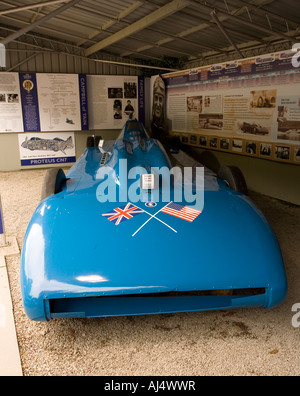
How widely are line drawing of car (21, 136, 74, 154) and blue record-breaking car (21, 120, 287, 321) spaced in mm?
5678

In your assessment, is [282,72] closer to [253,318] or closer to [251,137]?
[251,137]

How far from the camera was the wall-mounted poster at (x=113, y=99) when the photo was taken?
811 cm

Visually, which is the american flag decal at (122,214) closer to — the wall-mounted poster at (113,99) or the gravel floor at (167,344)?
the gravel floor at (167,344)

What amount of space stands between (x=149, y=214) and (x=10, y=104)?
6370 mm

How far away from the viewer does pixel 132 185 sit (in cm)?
273

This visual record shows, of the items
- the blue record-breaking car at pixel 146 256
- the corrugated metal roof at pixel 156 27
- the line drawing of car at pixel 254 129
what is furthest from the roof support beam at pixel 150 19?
the blue record-breaking car at pixel 146 256

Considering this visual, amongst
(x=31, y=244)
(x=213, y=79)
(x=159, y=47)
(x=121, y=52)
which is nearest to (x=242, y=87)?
(x=213, y=79)

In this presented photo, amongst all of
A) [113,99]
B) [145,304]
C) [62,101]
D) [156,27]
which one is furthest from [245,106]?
[145,304]

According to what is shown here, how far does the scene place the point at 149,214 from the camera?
2.29 m

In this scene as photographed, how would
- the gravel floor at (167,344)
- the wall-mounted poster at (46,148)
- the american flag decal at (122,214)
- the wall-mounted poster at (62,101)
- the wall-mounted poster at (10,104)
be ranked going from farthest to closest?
the wall-mounted poster at (46,148), the wall-mounted poster at (62,101), the wall-mounted poster at (10,104), the american flag decal at (122,214), the gravel floor at (167,344)

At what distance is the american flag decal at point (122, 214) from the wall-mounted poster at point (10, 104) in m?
6.10

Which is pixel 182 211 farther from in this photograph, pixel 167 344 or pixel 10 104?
pixel 10 104

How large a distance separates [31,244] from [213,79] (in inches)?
209

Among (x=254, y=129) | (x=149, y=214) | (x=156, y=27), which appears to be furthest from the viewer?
(x=156, y=27)
